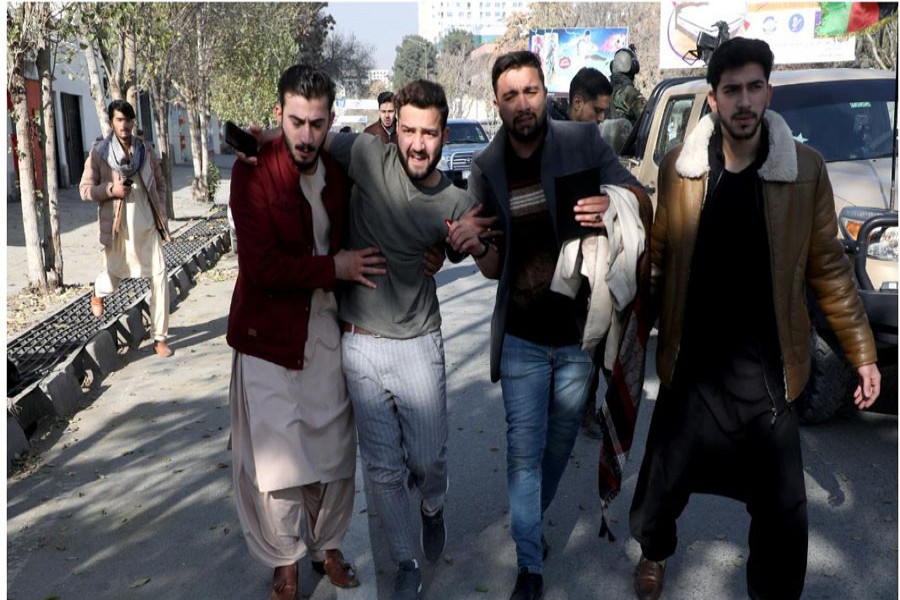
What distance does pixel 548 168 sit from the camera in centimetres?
373

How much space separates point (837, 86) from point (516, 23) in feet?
204

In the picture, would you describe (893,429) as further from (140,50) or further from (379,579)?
(140,50)

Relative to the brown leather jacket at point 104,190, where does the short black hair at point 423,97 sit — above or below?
above

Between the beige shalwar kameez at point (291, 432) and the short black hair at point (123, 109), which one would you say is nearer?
the beige shalwar kameez at point (291, 432)

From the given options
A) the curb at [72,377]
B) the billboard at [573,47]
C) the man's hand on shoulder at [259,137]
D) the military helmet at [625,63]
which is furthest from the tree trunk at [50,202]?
the billboard at [573,47]

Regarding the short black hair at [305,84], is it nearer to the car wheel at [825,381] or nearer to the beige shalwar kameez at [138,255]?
the car wheel at [825,381]

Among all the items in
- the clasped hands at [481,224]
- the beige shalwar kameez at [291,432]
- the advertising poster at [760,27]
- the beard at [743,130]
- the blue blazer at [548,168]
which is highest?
the advertising poster at [760,27]

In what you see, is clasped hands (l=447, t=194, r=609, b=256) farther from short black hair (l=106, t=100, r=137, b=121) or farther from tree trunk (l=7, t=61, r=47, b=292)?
tree trunk (l=7, t=61, r=47, b=292)

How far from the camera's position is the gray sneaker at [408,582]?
3.84 metres

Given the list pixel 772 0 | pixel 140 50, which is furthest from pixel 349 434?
pixel 772 0

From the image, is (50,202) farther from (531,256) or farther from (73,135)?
(73,135)

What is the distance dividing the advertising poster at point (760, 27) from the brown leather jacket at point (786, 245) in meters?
30.4

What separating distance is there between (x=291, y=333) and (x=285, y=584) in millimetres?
1040

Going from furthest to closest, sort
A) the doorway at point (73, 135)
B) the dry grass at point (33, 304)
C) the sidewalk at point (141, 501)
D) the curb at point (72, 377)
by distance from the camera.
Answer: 1. the doorway at point (73, 135)
2. the dry grass at point (33, 304)
3. the curb at point (72, 377)
4. the sidewalk at point (141, 501)
